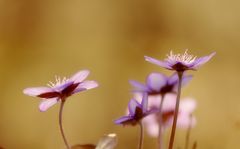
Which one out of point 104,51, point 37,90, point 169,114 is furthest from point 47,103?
point 104,51

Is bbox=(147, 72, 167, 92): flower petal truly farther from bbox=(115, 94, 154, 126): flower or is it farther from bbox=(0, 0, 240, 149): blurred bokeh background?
bbox=(0, 0, 240, 149): blurred bokeh background

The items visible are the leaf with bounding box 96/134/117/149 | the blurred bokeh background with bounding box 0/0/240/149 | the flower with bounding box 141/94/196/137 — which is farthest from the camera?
the blurred bokeh background with bounding box 0/0/240/149

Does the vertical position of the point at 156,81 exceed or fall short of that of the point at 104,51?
it falls short

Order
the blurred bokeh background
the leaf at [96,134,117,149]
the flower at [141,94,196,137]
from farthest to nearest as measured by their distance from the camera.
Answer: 1. the blurred bokeh background
2. the flower at [141,94,196,137]
3. the leaf at [96,134,117,149]

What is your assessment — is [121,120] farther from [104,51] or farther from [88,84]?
[104,51]

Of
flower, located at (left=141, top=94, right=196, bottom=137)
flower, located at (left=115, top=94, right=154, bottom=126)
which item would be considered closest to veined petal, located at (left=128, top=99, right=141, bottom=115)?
flower, located at (left=115, top=94, right=154, bottom=126)

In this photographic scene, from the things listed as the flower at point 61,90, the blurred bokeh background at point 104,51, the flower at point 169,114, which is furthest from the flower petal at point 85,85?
the blurred bokeh background at point 104,51

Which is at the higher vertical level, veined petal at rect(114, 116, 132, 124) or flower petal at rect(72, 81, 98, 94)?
flower petal at rect(72, 81, 98, 94)
